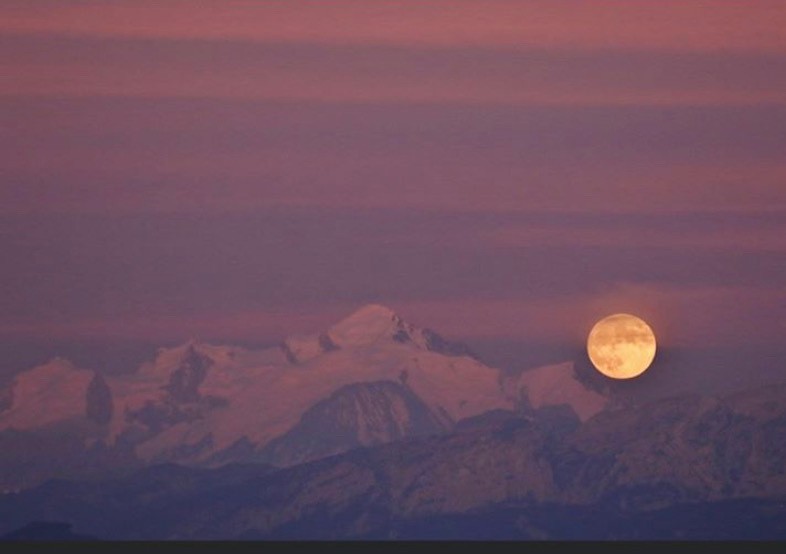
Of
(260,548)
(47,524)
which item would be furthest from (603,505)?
(260,548)

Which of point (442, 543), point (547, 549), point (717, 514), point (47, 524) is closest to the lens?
point (547, 549)

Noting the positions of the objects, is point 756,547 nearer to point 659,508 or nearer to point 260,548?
point 260,548

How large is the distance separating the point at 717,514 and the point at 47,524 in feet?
211

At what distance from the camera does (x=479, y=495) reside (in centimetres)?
14025

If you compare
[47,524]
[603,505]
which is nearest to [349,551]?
[47,524]

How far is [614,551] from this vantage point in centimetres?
4519

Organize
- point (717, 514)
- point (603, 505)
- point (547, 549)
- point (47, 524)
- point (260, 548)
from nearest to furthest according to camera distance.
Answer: point (547, 549)
point (260, 548)
point (47, 524)
point (717, 514)
point (603, 505)

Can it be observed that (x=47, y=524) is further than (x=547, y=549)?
Yes

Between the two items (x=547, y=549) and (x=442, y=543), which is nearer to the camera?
(x=547, y=549)

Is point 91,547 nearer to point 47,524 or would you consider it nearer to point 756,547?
point 756,547

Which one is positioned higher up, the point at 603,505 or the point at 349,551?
the point at 603,505

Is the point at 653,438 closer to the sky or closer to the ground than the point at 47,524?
closer to the sky

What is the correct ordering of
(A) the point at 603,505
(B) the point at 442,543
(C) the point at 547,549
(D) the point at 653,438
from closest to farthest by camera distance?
(C) the point at 547,549
(B) the point at 442,543
(A) the point at 603,505
(D) the point at 653,438

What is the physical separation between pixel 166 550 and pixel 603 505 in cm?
10047
